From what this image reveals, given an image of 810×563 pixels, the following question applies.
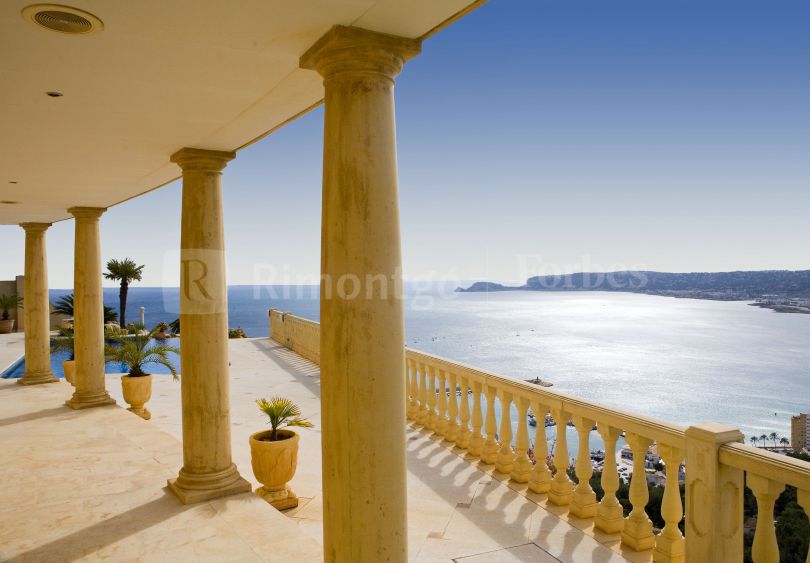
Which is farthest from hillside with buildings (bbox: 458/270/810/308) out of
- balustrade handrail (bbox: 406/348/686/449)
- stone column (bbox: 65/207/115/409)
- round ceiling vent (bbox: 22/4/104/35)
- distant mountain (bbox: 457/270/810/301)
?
stone column (bbox: 65/207/115/409)

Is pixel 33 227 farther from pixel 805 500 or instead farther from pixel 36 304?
pixel 805 500

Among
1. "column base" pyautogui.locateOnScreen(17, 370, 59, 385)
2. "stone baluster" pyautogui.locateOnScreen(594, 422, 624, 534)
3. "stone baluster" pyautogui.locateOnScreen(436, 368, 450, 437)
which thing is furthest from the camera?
"column base" pyautogui.locateOnScreen(17, 370, 59, 385)

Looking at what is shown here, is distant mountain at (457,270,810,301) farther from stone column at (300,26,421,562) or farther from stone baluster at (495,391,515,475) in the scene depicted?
stone column at (300,26,421,562)

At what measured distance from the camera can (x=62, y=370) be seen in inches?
868

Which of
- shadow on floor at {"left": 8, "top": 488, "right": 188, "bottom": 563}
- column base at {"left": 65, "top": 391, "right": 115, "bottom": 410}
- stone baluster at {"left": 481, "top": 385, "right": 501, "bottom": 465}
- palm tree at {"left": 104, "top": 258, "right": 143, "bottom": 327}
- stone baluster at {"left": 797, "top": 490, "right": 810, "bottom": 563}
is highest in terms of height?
palm tree at {"left": 104, "top": 258, "right": 143, "bottom": 327}

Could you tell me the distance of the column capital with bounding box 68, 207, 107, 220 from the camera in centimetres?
1020

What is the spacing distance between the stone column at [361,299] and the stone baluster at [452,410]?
4437 mm

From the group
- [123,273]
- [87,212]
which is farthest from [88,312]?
[123,273]

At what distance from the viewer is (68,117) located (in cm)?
476

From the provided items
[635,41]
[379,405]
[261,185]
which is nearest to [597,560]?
[379,405]

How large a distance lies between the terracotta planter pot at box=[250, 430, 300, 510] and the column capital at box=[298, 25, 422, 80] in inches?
166

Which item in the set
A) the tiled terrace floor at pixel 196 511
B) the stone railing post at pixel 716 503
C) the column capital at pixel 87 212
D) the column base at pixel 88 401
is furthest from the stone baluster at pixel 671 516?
the column capital at pixel 87 212

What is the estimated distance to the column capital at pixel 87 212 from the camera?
10203 millimetres

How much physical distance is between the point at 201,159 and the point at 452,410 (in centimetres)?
462
